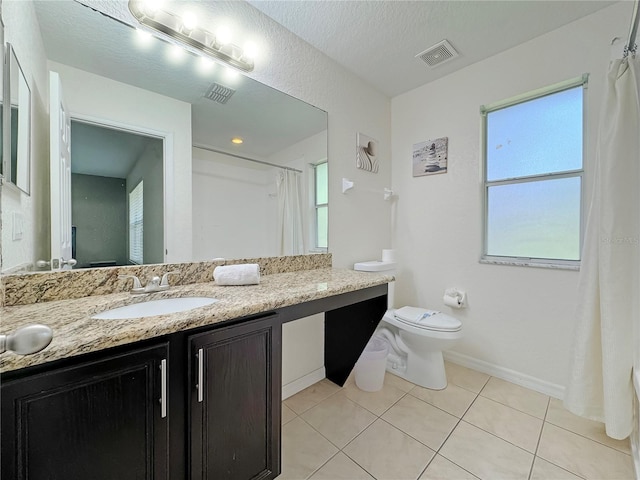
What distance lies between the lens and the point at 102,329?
67 cm

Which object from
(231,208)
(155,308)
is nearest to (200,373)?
(155,308)

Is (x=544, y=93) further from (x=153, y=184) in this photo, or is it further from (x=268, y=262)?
(x=153, y=184)

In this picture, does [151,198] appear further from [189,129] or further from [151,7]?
[151,7]

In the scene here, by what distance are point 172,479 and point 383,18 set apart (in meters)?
2.36

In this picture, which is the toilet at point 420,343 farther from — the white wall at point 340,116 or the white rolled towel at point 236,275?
the white rolled towel at point 236,275

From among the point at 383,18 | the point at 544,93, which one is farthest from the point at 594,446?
the point at 383,18

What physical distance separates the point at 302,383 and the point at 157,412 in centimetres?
128

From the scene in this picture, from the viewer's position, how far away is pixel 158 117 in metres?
1.26

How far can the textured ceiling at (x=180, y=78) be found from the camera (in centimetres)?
104

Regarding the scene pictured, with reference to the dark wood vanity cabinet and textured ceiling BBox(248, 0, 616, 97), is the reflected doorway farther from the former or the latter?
textured ceiling BBox(248, 0, 616, 97)

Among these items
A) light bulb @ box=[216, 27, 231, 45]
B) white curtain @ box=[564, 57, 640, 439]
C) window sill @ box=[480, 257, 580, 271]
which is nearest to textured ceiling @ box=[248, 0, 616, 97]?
light bulb @ box=[216, 27, 231, 45]

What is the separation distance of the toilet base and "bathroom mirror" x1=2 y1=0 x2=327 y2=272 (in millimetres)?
1062

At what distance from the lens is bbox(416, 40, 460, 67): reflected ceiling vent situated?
72.1 inches

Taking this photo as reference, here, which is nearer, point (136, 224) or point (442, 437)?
point (136, 224)
